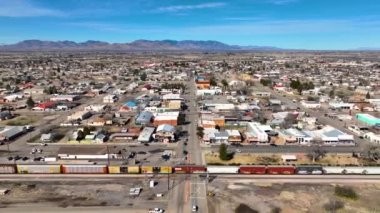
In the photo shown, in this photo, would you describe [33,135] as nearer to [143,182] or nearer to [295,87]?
[143,182]

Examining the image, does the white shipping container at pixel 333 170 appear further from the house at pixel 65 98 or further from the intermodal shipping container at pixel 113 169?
the house at pixel 65 98

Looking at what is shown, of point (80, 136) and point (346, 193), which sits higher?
point (80, 136)

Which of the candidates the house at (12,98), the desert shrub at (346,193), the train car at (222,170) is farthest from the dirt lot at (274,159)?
the house at (12,98)

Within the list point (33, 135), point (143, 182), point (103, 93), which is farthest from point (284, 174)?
point (103, 93)

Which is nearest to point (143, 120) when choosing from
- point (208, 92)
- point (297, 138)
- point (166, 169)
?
point (166, 169)

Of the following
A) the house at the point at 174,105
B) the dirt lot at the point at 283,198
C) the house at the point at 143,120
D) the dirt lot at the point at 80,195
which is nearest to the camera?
the dirt lot at the point at 283,198

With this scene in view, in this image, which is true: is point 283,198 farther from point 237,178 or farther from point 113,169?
point 113,169

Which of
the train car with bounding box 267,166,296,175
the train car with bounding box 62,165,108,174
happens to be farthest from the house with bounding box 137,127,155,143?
the train car with bounding box 267,166,296,175

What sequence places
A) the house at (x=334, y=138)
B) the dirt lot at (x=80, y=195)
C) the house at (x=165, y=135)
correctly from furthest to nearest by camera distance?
the house at (x=165, y=135) < the house at (x=334, y=138) < the dirt lot at (x=80, y=195)
